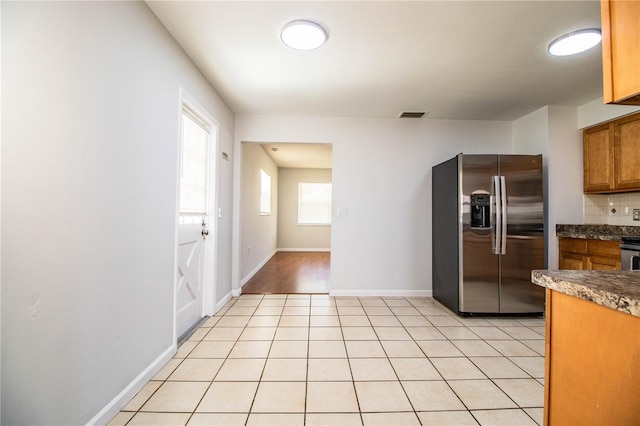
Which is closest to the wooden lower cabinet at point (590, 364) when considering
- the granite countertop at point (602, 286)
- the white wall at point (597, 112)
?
the granite countertop at point (602, 286)

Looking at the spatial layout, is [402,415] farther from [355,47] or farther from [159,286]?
[355,47]

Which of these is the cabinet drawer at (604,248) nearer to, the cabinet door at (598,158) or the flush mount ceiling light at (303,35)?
the cabinet door at (598,158)

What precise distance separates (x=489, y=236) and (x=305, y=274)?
3.03 meters

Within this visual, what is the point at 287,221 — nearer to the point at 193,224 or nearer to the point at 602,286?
the point at 193,224

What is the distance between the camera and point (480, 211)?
2.84 meters

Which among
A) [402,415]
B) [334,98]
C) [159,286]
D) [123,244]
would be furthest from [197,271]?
[334,98]

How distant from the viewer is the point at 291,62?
2312mm

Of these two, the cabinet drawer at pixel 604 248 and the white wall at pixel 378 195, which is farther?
the white wall at pixel 378 195

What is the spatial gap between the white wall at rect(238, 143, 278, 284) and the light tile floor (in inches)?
57.9

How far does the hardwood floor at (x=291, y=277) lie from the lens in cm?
386

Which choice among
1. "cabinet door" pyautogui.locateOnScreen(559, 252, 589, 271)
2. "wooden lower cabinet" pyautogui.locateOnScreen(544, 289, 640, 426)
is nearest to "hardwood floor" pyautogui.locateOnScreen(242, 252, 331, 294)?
"cabinet door" pyautogui.locateOnScreen(559, 252, 589, 271)

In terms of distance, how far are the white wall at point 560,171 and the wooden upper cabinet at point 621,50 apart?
2793 millimetres

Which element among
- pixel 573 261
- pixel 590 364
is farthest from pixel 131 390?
pixel 573 261

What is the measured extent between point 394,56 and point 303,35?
0.80m
